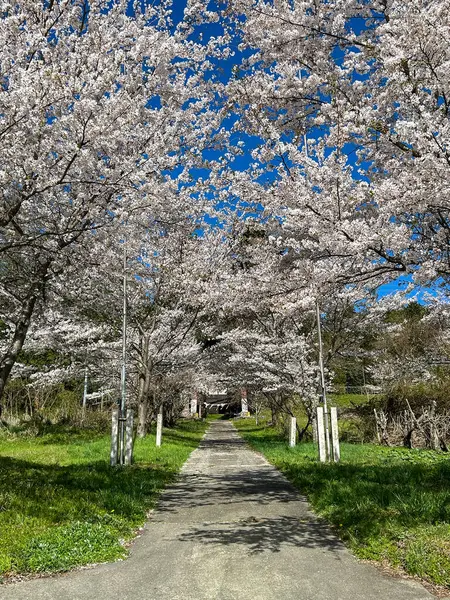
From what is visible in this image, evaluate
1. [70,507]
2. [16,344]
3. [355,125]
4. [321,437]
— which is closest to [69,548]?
[70,507]

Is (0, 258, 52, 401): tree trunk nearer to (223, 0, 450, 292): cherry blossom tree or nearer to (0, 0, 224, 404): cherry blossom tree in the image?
(0, 0, 224, 404): cherry blossom tree

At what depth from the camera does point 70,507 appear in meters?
6.66

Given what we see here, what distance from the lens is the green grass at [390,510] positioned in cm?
473

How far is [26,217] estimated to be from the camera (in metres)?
8.29

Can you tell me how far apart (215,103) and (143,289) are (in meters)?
11.0

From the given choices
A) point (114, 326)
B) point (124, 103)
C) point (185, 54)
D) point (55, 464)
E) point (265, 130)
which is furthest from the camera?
point (114, 326)

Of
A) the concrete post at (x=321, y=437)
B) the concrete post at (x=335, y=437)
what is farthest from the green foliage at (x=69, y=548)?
the concrete post at (x=335, y=437)

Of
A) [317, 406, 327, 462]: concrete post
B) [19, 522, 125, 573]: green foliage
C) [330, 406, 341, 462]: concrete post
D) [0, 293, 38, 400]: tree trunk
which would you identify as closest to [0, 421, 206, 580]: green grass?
[19, 522, 125, 573]: green foliage

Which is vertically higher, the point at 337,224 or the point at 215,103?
the point at 215,103

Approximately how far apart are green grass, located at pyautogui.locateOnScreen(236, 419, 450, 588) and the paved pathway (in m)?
0.25

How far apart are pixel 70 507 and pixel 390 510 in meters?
4.28

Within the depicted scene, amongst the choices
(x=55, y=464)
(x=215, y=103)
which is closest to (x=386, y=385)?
(x=55, y=464)

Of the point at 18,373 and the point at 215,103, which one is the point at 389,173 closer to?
the point at 215,103

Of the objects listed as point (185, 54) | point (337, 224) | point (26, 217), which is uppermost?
point (185, 54)
